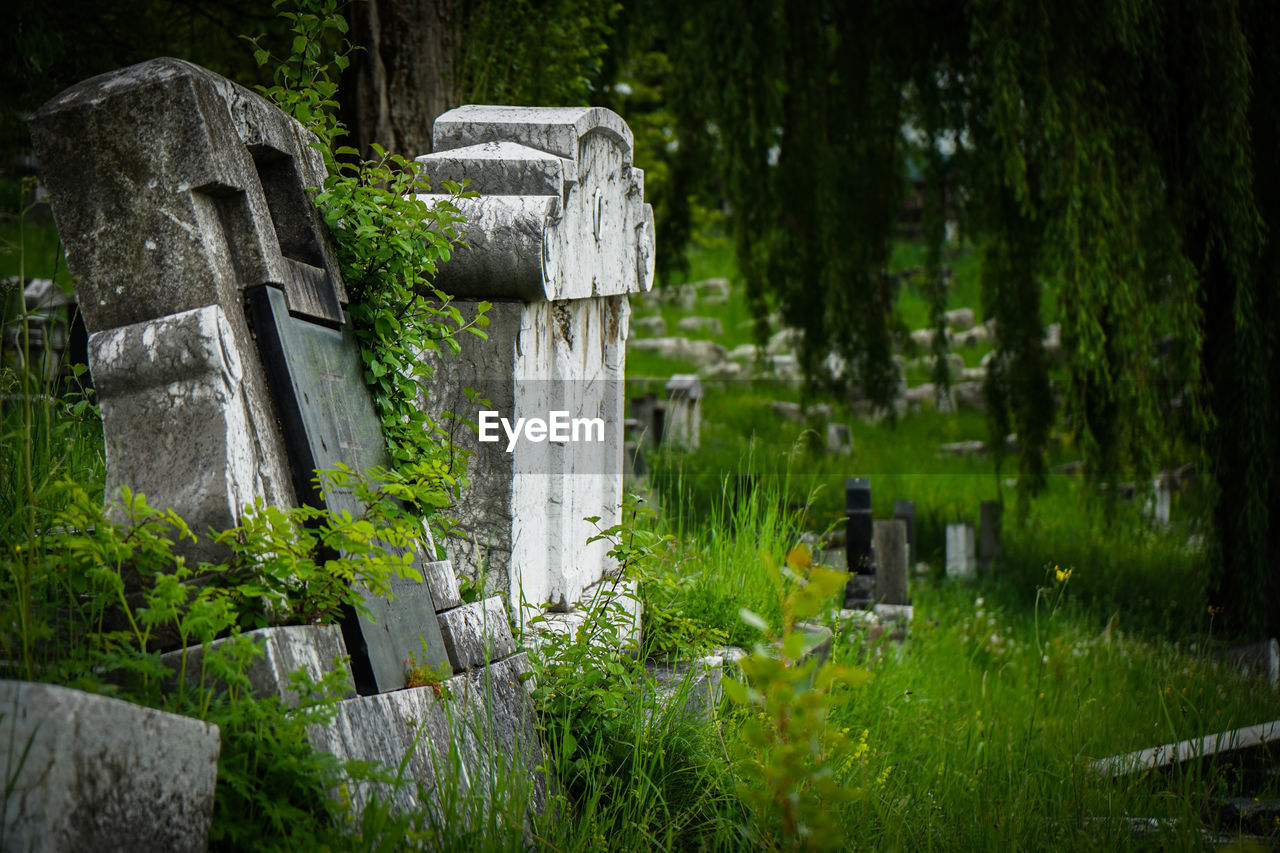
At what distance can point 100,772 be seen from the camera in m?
1.52

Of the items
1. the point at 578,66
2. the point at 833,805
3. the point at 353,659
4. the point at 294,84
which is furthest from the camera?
the point at 578,66

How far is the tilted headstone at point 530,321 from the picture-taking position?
2.94m

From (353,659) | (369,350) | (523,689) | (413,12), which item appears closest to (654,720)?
(523,689)

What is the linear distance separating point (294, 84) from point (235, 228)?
69cm

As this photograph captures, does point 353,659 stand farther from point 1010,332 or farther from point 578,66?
point 1010,332

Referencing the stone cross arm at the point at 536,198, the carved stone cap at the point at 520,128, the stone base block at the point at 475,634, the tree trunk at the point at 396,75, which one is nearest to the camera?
the stone base block at the point at 475,634

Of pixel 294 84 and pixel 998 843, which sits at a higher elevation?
pixel 294 84

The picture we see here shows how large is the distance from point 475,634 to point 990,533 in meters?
5.95

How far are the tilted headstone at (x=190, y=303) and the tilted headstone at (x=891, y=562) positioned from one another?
3.77m

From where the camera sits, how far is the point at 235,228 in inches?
88.3

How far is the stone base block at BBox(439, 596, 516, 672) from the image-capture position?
2.50m

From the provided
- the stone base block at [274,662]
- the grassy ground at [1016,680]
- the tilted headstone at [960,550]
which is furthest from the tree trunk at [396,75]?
the tilted headstone at [960,550]

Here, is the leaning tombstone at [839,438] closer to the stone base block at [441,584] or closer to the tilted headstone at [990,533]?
the tilted headstone at [990,533]
